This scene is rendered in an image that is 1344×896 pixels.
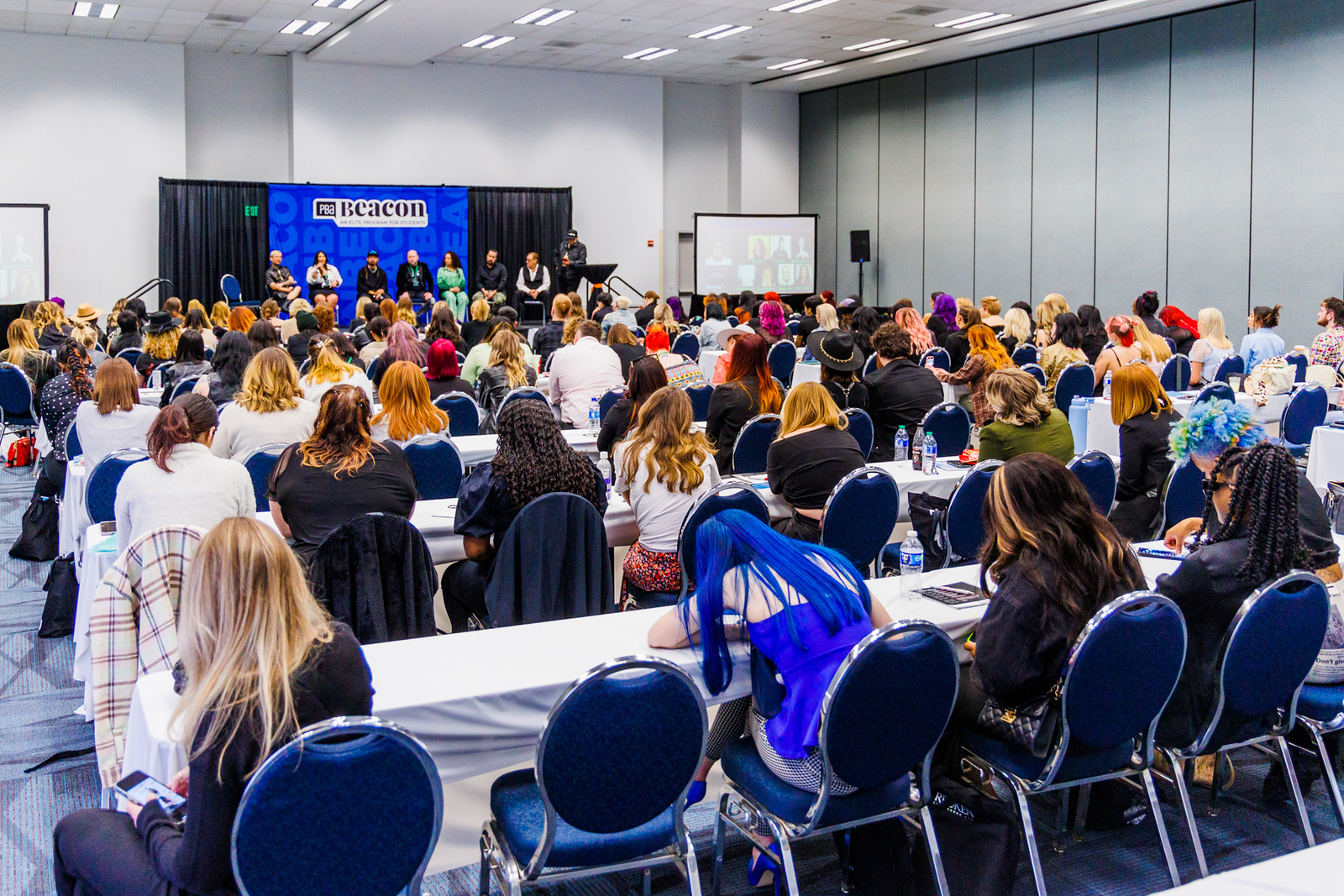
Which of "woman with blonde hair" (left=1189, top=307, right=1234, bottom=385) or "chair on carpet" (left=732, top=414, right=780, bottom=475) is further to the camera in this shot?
"woman with blonde hair" (left=1189, top=307, right=1234, bottom=385)

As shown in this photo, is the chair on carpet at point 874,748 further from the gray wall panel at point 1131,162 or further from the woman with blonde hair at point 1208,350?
the gray wall panel at point 1131,162

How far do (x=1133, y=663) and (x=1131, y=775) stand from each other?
1.57ft

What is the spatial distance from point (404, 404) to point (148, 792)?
11.3 feet

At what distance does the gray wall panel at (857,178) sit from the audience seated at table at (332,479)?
53.9 feet

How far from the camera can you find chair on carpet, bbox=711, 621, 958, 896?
2.55m

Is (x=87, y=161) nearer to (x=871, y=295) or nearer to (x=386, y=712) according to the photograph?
(x=871, y=295)

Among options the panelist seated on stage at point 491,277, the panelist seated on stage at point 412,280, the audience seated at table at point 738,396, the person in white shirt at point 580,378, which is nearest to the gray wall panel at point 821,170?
the panelist seated on stage at point 491,277

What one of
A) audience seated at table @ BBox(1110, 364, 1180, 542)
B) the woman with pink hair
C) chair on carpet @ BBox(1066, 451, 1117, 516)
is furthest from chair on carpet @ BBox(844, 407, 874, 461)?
the woman with pink hair

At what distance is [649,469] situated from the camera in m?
4.34

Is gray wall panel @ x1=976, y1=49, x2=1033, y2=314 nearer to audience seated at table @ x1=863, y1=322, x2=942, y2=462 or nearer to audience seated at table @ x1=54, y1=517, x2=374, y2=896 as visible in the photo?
audience seated at table @ x1=863, y1=322, x2=942, y2=462

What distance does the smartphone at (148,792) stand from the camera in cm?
234

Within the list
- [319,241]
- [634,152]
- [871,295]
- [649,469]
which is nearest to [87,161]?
[319,241]

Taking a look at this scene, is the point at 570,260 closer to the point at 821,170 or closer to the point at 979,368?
the point at 821,170

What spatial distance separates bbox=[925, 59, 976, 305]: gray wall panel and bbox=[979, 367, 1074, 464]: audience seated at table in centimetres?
1275
